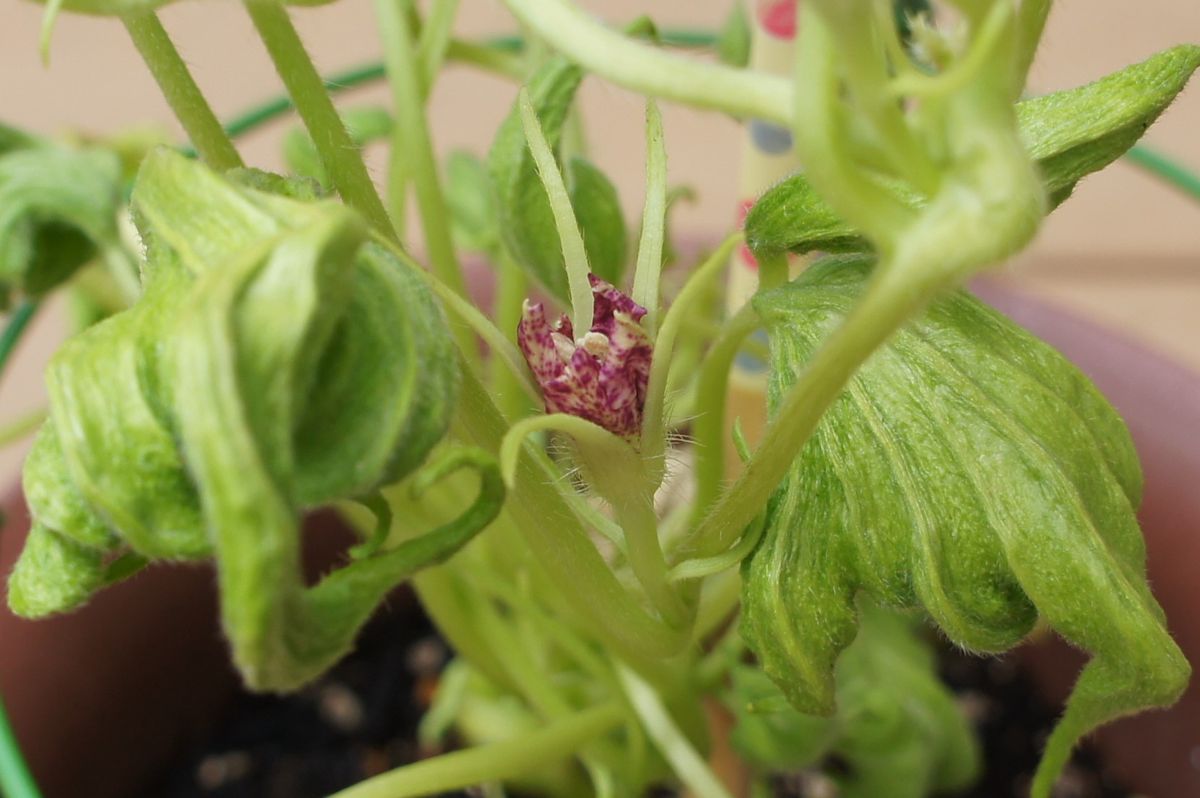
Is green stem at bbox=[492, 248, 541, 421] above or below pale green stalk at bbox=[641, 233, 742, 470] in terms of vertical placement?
below

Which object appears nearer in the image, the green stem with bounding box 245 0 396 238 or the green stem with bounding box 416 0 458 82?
the green stem with bounding box 245 0 396 238

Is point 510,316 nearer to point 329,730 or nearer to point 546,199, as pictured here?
point 546,199

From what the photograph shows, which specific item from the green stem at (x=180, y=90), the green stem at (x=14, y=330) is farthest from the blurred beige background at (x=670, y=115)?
the green stem at (x=180, y=90)

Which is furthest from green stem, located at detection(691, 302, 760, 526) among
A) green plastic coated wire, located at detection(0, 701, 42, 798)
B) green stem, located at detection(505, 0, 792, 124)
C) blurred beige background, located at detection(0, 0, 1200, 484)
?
blurred beige background, located at detection(0, 0, 1200, 484)

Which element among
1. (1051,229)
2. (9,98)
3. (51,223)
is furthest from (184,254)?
(9,98)

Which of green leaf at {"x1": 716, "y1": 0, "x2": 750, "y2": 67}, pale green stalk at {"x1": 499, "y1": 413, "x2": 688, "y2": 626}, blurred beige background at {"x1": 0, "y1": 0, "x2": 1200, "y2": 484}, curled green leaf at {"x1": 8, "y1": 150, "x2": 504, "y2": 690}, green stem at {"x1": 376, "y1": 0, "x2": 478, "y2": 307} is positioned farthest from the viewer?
blurred beige background at {"x1": 0, "y1": 0, "x2": 1200, "y2": 484}

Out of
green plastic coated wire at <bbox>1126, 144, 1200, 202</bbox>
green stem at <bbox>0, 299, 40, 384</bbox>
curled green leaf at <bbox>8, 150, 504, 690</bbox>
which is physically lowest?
green plastic coated wire at <bbox>1126, 144, 1200, 202</bbox>

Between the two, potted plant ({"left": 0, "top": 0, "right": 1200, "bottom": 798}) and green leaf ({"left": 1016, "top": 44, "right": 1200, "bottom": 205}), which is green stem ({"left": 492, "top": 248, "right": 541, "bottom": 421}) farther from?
green leaf ({"left": 1016, "top": 44, "right": 1200, "bottom": 205})

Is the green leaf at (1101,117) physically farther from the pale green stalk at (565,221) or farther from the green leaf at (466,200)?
the green leaf at (466,200)
